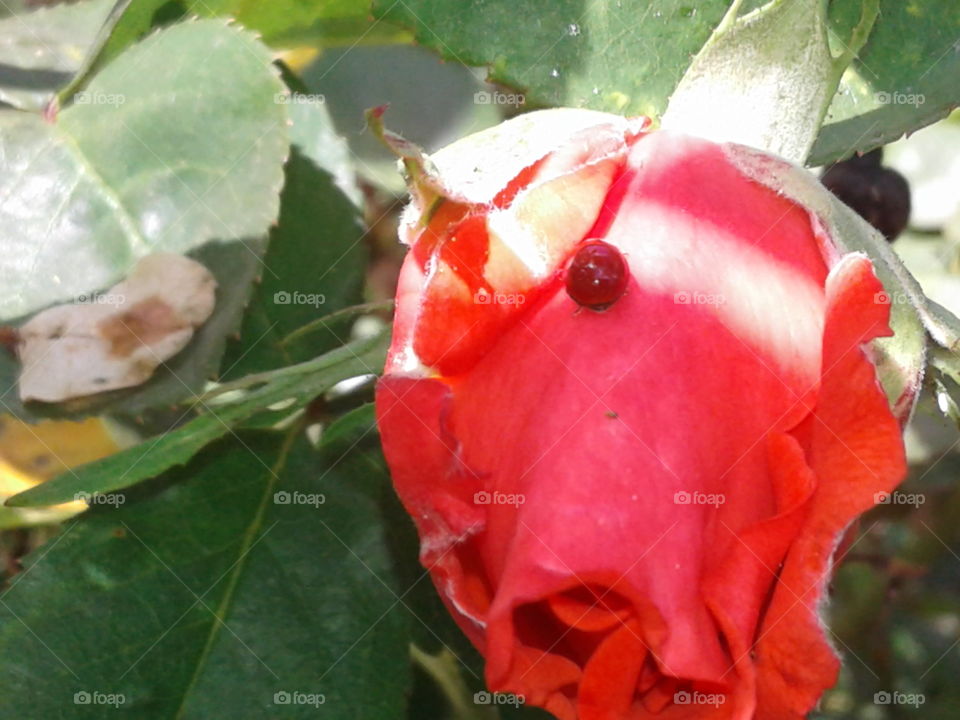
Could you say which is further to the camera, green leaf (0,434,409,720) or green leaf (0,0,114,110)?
green leaf (0,0,114,110)

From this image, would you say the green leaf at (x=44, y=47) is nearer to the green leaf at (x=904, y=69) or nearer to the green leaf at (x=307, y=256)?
the green leaf at (x=307, y=256)

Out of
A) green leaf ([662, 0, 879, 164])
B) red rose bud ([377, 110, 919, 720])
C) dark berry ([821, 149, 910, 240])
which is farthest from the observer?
dark berry ([821, 149, 910, 240])

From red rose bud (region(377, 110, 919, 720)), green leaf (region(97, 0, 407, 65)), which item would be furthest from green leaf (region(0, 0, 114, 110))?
red rose bud (region(377, 110, 919, 720))

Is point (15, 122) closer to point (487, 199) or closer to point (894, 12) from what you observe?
point (487, 199)

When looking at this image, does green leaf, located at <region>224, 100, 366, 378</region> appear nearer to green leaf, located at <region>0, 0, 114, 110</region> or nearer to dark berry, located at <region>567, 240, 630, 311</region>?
green leaf, located at <region>0, 0, 114, 110</region>

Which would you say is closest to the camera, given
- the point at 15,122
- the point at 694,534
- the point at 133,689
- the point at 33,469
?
the point at 694,534

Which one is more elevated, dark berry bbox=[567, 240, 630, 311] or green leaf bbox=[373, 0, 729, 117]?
dark berry bbox=[567, 240, 630, 311]

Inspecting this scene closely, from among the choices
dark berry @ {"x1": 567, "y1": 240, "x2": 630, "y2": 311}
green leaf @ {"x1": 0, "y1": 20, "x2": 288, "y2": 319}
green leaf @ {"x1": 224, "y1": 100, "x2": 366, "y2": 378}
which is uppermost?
dark berry @ {"x1": 567, "y1": 240, "x2": 630, "y2": 311}

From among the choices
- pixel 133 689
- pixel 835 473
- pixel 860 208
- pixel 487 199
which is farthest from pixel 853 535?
pixel 860 208
